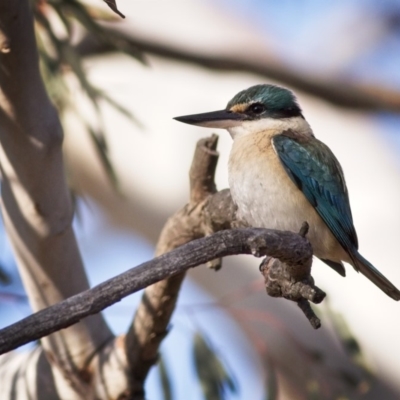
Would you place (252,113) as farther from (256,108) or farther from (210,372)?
(210,372)

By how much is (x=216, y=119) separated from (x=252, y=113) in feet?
0.35

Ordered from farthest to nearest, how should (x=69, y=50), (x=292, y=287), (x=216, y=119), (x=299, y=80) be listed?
(x=299, y=80)
(x=69, y=50)
(x=216, y=119)
(x=292, y=287)

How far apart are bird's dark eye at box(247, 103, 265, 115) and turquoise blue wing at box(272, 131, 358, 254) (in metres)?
0.13

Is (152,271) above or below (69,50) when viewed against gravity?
above

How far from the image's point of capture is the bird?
2012mm

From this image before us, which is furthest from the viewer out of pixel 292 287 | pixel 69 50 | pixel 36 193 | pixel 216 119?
pixel 69 50

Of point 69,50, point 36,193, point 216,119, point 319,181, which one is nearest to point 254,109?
point 216,119

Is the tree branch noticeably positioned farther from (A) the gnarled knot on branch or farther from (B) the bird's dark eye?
(B) the bird's dark eye

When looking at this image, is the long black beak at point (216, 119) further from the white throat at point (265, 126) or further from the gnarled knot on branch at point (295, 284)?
the gnarled knot on branch at point (295, 284)

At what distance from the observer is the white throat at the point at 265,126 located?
230 centimetres

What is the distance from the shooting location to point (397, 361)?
116 inches

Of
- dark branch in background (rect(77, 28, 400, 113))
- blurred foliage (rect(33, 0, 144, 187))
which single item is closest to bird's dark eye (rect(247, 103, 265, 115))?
blurred foliage (rect(33, 0, 144, 187))

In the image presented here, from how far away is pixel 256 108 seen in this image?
2.34m

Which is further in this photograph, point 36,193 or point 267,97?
point 267,97
